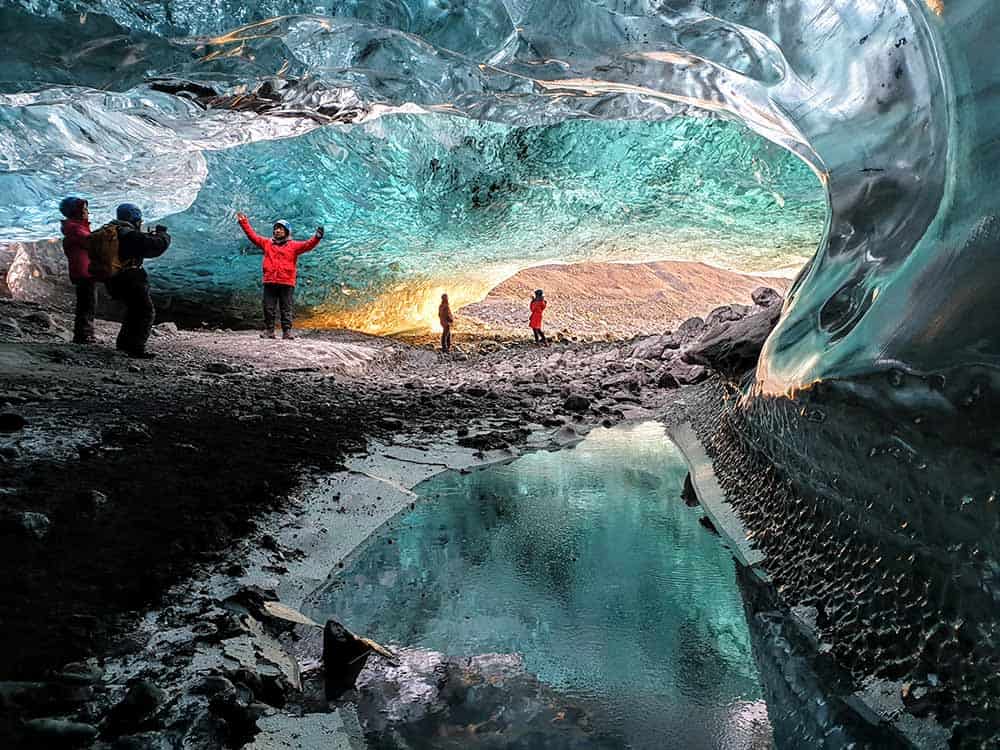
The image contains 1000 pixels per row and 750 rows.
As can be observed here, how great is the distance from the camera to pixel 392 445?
3689 millimetres

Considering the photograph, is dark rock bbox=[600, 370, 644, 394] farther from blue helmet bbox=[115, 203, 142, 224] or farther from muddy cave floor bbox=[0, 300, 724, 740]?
blue helmet bbox=[115, 203, 142, 224]

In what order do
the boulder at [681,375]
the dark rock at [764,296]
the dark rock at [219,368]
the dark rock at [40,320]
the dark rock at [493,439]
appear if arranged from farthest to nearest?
the dark rock at [764,296], the dark rock at [40,320], the boulder at [681,375], the dark rock at [219,368], the dark rock at [493,439]

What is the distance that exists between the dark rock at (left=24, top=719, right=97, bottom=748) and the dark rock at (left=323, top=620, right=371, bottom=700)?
47 cm

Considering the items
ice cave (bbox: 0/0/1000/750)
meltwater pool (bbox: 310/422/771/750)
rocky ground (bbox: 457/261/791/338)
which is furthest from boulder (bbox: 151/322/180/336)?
rocky ground (bbox: 457/261/791/338)

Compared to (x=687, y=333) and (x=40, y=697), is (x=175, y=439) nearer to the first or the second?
(x=40, y=697)

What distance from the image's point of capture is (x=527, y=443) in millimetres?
4059

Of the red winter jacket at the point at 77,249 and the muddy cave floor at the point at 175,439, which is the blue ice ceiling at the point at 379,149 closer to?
the red winter jacket at the point at 77,249

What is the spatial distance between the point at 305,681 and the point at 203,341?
21.0ft

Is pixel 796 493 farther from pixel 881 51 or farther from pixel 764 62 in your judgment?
pixel 764 62

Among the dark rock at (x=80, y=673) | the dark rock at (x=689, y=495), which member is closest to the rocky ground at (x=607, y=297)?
the dark rock at (x=689, y=495)

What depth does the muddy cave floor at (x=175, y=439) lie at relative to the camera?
1.60 meters

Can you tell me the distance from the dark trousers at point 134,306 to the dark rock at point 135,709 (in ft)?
15.7

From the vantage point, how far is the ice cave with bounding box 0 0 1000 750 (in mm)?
1396

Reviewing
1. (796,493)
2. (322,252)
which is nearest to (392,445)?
(796,493)
